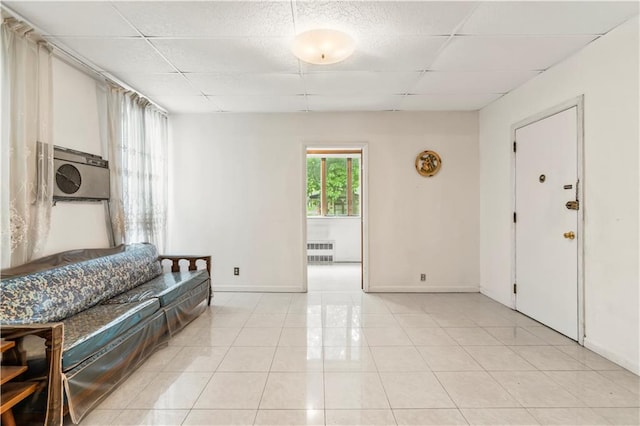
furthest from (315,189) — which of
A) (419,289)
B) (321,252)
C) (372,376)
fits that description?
(372,376)

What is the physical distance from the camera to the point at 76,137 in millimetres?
2838

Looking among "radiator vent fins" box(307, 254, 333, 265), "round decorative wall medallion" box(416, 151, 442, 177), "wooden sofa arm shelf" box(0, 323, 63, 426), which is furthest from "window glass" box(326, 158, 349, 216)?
"wooden sofa arm shelf" box(0, 323, 63, 426)

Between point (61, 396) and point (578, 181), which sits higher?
point (578, 181)

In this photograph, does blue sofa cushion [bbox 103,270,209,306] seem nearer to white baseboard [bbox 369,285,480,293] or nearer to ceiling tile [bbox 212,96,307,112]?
ceiling tile [bbox 212,96,307,112]

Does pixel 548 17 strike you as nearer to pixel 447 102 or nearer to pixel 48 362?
pixel 447 102

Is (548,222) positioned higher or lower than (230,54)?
lower

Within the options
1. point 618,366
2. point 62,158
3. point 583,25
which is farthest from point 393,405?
point 62,158

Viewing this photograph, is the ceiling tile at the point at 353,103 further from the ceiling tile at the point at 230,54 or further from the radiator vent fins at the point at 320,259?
the radiator vent fins at the point at 320,259

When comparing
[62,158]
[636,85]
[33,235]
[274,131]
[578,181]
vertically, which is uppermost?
[274,131]

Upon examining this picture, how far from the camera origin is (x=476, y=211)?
436 centimetres

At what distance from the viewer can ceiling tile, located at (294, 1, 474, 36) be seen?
2.04 meters

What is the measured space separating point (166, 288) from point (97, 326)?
92 centimetres

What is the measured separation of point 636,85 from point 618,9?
543 mm

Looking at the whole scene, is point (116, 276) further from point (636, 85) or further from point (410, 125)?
point (636, 85)
